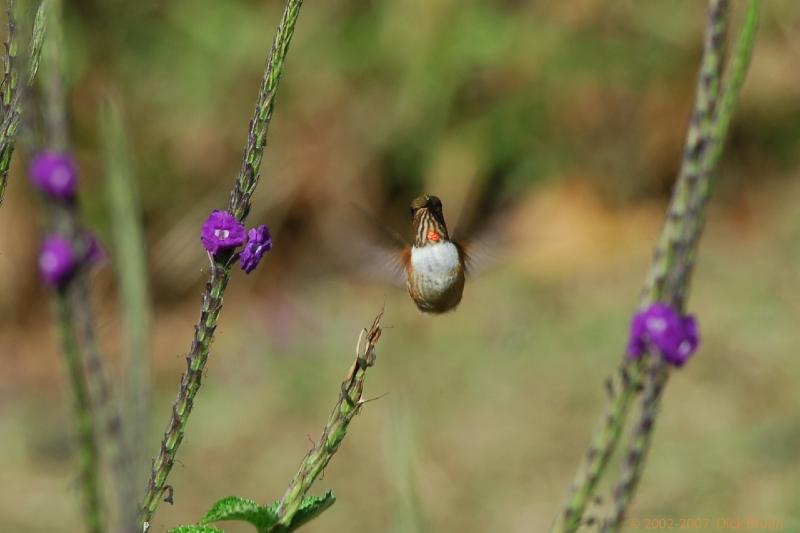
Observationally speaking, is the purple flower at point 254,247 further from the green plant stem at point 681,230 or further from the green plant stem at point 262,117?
the green plant stem at point 681,230

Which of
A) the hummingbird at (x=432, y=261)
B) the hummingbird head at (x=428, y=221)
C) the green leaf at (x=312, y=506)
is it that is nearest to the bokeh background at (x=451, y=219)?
the hummingbird at (x=432, y=261)

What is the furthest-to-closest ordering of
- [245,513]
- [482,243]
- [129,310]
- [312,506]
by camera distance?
[482,243]
[312,506]
[245,513]
[129,310]

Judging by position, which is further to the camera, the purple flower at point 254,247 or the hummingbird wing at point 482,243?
the hummingbird wing at point 482,243

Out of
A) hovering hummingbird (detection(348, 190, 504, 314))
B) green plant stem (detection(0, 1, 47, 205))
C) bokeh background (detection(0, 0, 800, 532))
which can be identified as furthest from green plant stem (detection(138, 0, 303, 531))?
bokeh background (detection(0, 0, 800, 532))

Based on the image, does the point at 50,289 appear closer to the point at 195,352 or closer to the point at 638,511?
the point at 195,352

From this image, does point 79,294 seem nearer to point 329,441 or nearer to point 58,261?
point 58,261

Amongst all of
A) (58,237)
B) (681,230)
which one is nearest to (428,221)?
(681,230)
